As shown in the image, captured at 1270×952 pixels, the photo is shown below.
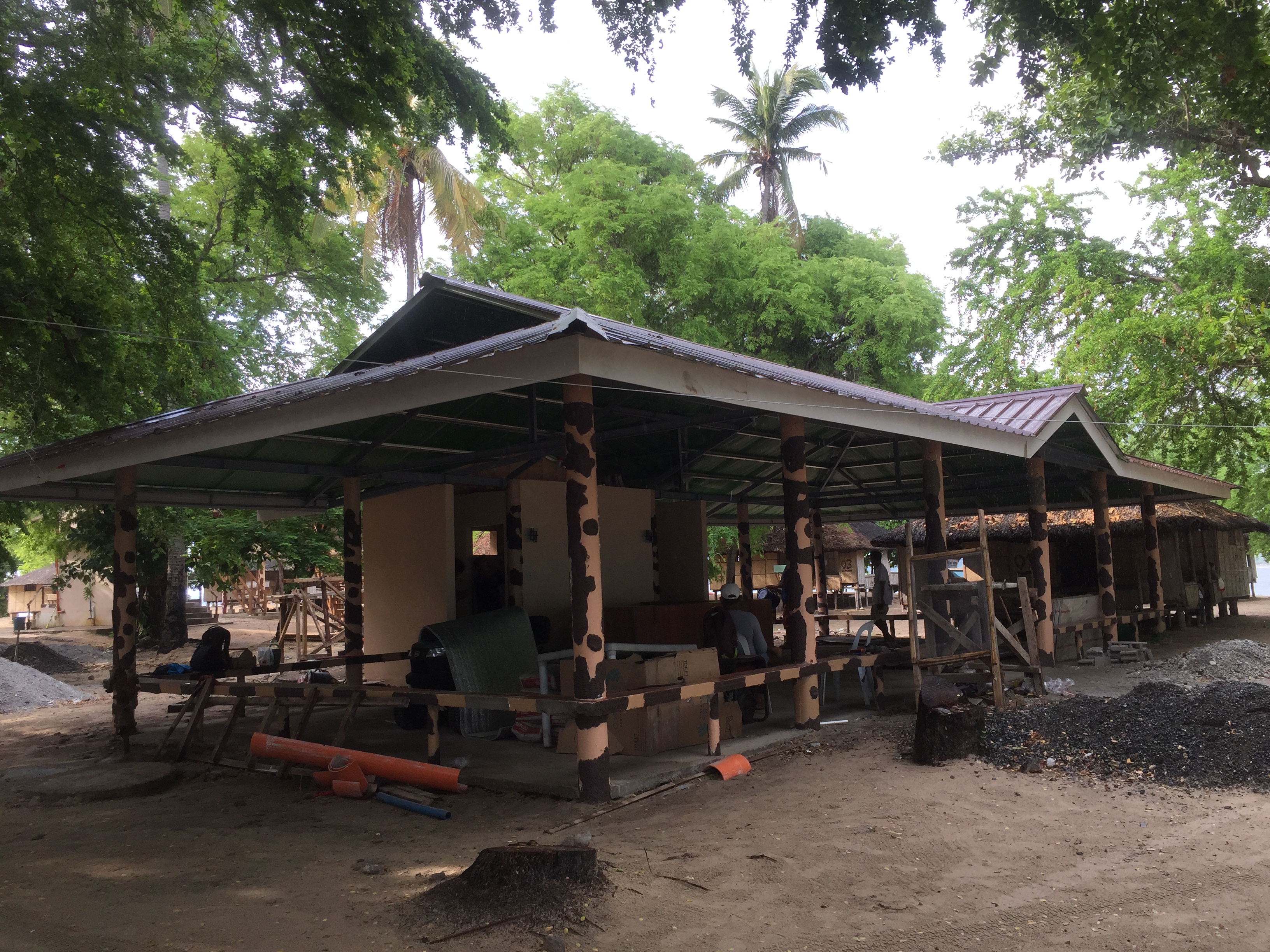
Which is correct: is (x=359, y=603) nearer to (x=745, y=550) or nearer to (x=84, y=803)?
(x=84, y=803)

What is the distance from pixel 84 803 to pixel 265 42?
→ 814 centimetres

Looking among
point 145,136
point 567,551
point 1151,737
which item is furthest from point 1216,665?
point 145,136

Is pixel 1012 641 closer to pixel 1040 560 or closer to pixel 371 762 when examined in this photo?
pixel 1040 560

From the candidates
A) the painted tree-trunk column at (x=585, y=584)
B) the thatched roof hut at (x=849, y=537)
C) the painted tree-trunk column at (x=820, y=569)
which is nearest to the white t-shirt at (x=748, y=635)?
the painted tree-trunk column at (x=585, y=584)

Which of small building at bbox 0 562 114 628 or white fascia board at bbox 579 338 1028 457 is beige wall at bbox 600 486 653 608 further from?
small building at bbox 0 562 114 628

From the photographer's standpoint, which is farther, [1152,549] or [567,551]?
[1152,549]

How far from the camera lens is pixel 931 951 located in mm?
4215

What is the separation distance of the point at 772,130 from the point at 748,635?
27.6 m

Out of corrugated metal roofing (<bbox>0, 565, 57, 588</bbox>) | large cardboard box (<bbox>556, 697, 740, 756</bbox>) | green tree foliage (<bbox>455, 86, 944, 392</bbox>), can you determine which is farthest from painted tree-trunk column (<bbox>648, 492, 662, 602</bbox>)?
corrugated metal roofing (<bbox>0, 565, 57, 588</bbox>)

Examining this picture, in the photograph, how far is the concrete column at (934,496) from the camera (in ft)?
37.0

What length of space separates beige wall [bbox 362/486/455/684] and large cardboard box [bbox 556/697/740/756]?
3932 millimetres

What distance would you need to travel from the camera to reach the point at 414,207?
86.8 feet

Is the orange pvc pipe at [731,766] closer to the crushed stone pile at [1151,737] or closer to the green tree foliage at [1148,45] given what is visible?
the crushed stone pile at [1151,737]

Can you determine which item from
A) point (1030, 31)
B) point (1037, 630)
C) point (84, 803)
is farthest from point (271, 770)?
point (1037, 630)
